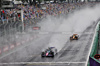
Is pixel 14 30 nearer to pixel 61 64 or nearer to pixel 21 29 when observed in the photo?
pixel 21 29

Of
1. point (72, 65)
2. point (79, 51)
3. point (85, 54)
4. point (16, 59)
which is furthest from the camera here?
point (79, 51)

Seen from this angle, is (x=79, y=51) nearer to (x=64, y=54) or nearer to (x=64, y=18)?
(x=64, y=54)

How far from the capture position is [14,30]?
38312mm

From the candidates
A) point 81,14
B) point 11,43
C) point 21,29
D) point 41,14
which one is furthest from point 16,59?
point 81,14

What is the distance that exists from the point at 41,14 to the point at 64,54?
110 feet

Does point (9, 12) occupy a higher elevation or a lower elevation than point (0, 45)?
higher

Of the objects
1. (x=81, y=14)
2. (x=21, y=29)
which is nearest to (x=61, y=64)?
(x=21, y=29)

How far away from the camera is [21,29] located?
138 feet

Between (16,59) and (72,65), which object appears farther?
(16,59)

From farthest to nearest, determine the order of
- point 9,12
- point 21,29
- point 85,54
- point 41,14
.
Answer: point 41,14
point 9,12
point 21,29
point 85,54

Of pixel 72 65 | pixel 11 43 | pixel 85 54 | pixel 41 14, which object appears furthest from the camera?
pixel 41 14

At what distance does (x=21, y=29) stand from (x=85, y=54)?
14112 mm

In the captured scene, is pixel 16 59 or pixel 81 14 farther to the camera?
pixel 81 14

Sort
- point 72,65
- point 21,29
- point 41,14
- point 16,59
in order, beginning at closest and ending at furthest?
point 72,65, point 16,59, point 21,29, point 41,14
